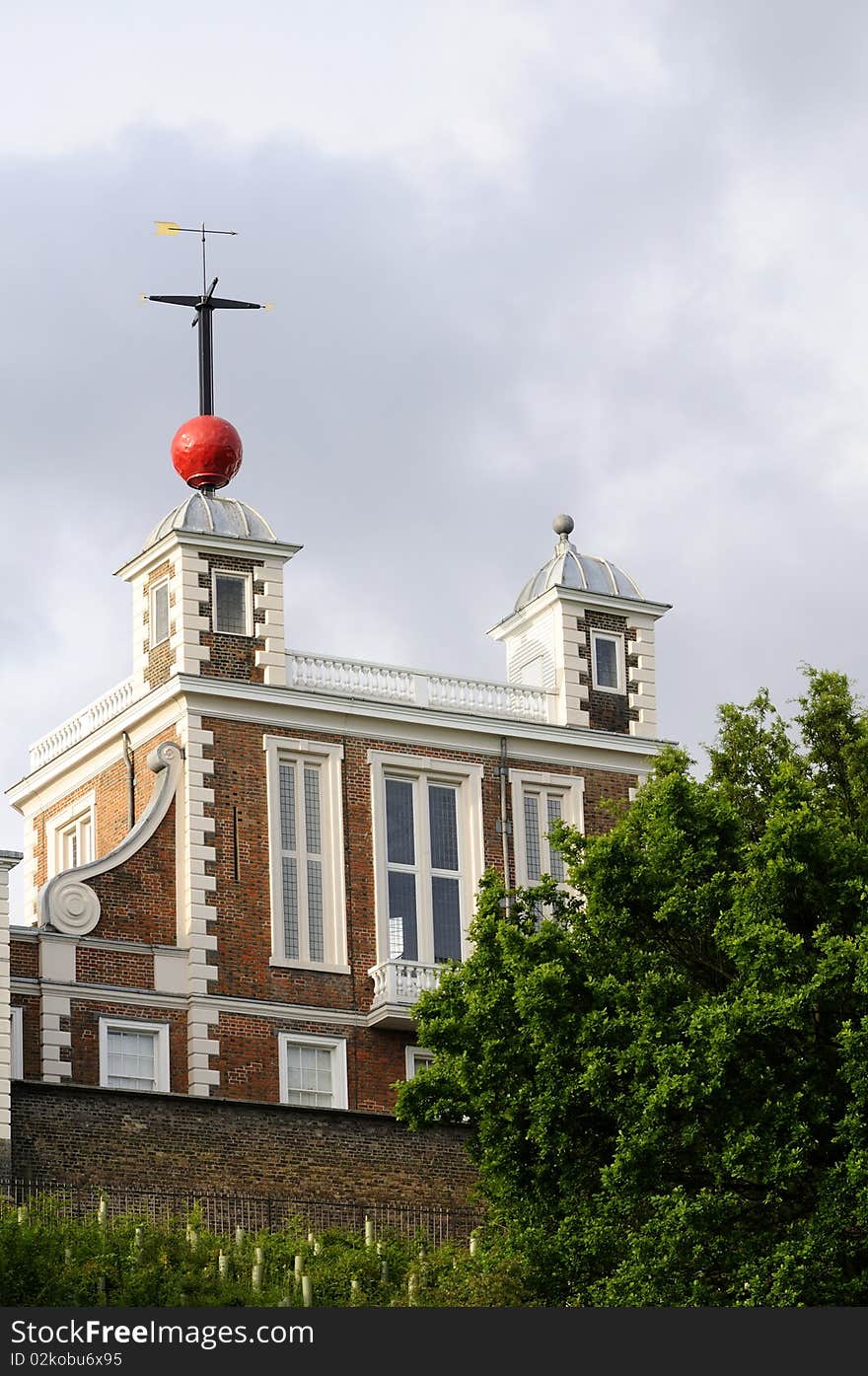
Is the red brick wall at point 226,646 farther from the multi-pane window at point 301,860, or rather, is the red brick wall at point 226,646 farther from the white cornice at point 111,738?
the multi-pane window at point 301,860

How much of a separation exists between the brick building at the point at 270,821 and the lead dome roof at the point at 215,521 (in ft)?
0.20

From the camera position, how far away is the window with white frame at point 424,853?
201 ft

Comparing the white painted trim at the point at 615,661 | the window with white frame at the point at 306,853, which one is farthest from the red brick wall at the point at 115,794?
the white painted trim at the point at 615,661

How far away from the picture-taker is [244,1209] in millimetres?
54250

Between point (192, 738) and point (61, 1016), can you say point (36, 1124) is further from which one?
point (192, 738)

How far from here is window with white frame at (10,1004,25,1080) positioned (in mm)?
56781

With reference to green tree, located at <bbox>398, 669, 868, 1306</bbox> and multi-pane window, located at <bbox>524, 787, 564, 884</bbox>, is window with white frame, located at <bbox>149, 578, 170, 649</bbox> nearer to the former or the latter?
multi-pane window, located at <bbox>524, 787, 564, 884</bbox>

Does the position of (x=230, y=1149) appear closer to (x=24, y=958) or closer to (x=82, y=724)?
(x=24, y=958)

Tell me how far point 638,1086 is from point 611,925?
3137 mm

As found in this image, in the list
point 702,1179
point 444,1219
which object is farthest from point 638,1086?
point 444,1219

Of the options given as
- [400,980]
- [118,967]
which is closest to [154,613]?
[118,967]

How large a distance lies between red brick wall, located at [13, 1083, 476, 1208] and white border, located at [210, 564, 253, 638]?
389 inches

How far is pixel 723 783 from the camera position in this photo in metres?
55.7

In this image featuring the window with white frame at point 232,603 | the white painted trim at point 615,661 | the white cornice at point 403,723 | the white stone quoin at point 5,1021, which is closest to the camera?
the white stone quoin at point 5,1021
